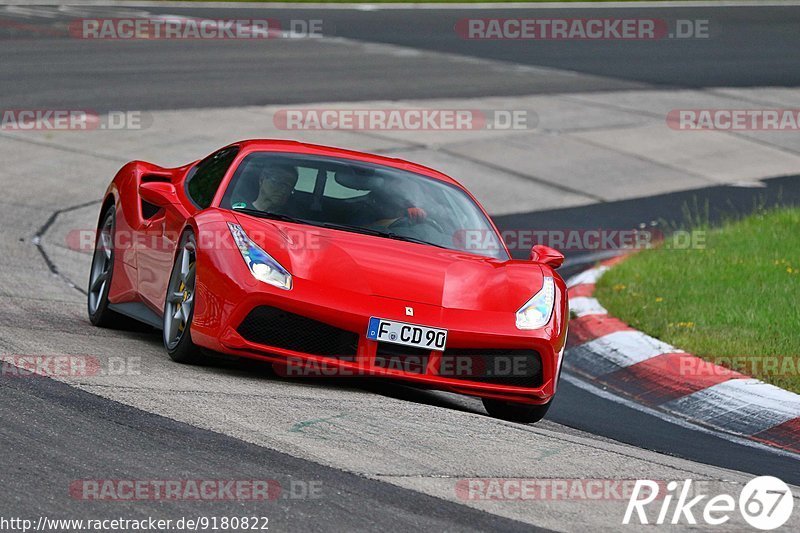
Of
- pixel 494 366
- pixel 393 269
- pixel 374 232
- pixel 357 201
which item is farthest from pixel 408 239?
pixel 494 366

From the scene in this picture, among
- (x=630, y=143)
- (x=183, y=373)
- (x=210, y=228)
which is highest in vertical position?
(x=210, y=228)

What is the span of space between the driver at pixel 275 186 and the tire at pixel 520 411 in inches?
Answer: 61.2

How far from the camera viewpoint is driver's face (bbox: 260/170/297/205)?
305 inches

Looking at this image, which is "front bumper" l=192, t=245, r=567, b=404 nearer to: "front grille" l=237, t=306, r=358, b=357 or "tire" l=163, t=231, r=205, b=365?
"front grille" l=237, t=306, r=358, b=357

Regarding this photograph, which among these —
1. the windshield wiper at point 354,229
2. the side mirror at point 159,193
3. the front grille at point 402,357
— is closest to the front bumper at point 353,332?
the front grille at point 402,357

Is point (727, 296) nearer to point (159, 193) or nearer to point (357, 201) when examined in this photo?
point (357, 201)

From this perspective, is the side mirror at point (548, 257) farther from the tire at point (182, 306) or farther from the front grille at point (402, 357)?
the tire at point (182, 306)

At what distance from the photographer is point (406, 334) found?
6.81m

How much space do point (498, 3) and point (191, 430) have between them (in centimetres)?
2745

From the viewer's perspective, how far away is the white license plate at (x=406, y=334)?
677 cm

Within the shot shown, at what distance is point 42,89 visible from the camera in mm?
17922

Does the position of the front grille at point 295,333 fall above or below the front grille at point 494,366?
above

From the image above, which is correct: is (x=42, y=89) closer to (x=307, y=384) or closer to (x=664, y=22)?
(x=307, y=384)

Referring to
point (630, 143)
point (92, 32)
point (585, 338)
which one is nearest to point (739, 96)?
point (630, 143)
